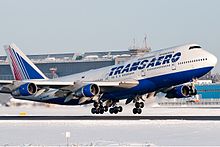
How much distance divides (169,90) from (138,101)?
12.5ft

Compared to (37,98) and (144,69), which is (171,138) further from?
(37,98)

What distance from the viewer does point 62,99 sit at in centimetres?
5731

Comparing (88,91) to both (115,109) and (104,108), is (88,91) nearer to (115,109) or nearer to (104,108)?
(104,108)

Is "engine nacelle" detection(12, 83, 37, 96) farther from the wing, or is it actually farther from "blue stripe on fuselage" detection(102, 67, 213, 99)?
"blue stripe on fuselage" detection(102, 67, 213, 99)

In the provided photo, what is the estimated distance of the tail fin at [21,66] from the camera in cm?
6188

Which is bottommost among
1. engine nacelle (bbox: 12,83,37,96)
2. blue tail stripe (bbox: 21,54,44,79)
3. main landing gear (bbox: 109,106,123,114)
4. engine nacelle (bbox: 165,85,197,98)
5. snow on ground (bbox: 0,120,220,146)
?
snow on ground (bbox: 0,120,220,146)

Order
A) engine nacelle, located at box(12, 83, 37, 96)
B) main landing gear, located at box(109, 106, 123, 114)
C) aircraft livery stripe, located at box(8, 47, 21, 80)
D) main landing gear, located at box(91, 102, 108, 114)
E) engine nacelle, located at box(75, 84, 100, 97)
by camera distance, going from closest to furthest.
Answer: engine nacelle, located at box(75, 84, 100, 97) < engine nacelle, located at box(12, 83, 37, 96) < main landing gear, located at box(91, 102, 108, 114) < main landing gear, located at box(109, 106, 123, 114) < aircraft livery stripe, located at box(8, 47, 21, 80)

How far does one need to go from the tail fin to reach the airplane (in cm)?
452

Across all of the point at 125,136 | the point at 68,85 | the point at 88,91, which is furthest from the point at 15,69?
the point at 125,136

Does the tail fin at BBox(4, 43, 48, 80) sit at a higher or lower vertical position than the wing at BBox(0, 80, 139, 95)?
higher

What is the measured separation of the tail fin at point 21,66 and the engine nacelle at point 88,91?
1244 cm

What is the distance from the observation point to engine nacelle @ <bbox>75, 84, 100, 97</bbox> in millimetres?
Result: 50062

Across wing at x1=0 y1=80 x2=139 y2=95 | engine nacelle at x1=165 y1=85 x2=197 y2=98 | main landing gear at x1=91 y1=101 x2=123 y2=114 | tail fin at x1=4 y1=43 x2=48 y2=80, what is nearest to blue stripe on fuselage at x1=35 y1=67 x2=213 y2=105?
wing at x1=0 y1=80 x2=139 y2=95

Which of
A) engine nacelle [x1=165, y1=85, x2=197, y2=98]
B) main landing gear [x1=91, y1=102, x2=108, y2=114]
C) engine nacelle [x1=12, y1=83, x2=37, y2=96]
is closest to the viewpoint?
engine nacelle [x1=12, y1=83, x2=37, y2=96]
